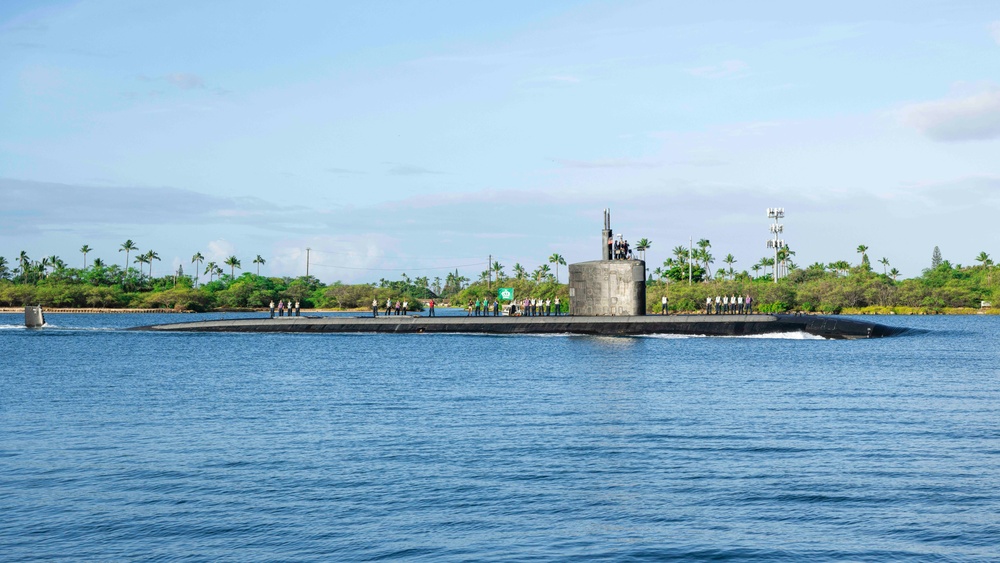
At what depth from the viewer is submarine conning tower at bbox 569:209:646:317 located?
46.6 metres

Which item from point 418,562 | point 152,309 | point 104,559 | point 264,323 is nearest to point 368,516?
point 418,562

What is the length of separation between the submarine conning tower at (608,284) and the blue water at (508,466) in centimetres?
1543

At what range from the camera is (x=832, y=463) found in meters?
15.1

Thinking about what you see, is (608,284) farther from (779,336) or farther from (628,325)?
(779,336)

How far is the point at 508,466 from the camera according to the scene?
595 inches

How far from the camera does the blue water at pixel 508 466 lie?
11.0m

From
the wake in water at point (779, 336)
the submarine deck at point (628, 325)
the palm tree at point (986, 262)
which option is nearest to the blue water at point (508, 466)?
the submarine deck at point (628, 325)

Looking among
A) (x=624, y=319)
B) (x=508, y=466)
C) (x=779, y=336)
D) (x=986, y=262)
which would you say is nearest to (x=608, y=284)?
(x=624, y=319)

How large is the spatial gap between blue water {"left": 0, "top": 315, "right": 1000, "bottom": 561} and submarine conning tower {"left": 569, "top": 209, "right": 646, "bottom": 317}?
15.4 metres

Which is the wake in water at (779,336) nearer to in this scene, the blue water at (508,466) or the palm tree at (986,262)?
the blue water at (508,466)

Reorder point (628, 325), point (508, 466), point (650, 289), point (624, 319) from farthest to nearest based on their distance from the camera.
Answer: point (650, 289) → point (624, 319) → point (628, 325) → point (508, 466)

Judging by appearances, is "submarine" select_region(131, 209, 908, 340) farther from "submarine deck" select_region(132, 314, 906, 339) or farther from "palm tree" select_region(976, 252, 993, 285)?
"palm tree" select_region(976, 252, 993, 285)

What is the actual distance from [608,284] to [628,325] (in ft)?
7.51

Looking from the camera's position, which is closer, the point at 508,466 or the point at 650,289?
the point at 508,466
